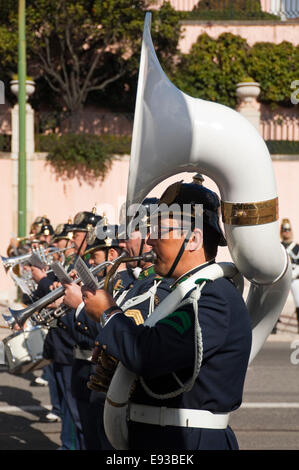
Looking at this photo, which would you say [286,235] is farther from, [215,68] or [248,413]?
[215,68]

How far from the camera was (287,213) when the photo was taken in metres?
16.6

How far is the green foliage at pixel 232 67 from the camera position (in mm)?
20359

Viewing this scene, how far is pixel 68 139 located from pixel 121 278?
1201cm

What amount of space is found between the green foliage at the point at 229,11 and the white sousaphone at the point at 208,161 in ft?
63.3

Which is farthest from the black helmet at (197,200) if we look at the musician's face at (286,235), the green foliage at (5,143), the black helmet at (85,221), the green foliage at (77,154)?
the green foliage at (5,143)

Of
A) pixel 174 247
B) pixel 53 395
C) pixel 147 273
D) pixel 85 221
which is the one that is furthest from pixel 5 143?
pixel 174 247

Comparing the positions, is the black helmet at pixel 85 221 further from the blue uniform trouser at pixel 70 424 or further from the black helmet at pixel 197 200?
the black helmet at pixel 197 200

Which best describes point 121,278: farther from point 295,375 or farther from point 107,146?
point 107,146

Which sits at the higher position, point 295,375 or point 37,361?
point 37,361

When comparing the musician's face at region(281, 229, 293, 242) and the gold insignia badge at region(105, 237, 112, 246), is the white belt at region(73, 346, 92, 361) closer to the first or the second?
the gold insignia badge at region(105, 237, 112, 246)

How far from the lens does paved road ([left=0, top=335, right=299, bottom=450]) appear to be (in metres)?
5.90

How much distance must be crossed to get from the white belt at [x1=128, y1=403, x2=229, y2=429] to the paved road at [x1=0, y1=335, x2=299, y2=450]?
3.24 meters

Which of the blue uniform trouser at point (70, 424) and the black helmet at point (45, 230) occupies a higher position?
the black helmet at point (45, 230)
